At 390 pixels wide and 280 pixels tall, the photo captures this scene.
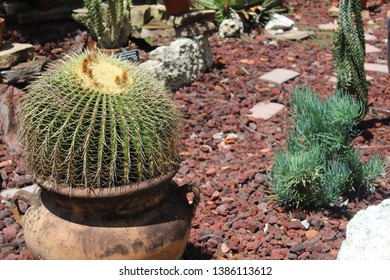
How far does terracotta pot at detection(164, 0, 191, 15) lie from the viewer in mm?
6375

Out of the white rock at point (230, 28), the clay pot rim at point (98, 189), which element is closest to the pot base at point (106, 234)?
the clay pot rim at point (98, 189)

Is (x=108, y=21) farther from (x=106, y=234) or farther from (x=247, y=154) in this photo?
(x=106, y=234)

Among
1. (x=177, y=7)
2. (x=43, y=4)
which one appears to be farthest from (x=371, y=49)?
(x=43, y=4)

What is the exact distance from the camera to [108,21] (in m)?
5.80

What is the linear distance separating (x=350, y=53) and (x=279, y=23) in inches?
127

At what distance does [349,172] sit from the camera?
388 cm

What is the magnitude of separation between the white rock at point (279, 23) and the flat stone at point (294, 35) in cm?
9

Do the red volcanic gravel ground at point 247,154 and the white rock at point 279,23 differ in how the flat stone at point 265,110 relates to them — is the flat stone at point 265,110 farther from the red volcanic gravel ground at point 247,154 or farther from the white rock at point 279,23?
the white rock at point 279,23

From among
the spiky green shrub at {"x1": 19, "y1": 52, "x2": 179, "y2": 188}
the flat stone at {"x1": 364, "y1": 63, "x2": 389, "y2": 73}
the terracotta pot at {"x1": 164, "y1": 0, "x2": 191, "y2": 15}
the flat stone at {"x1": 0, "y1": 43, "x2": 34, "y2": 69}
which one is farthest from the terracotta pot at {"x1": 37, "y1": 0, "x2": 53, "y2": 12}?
the spiky green shrub at {"x1": 19, "y1": 52, "x2": 179, "y2": 188}

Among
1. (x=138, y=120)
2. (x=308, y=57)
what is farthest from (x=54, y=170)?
(x=308, y=57)

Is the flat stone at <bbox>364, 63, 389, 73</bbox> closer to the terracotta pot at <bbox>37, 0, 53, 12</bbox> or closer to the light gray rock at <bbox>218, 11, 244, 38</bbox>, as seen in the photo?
the light gray rock at <bbox>218, 11, 244, 38</bbox>

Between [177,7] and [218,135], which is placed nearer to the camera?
[218,135]

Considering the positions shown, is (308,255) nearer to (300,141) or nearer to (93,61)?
(300,141)

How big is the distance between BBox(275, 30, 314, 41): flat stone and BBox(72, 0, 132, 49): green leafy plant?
237 cm
